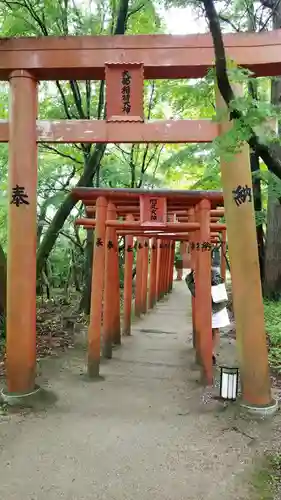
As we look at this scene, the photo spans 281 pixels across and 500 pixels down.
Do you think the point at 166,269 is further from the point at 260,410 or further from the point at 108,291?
the point at 260,410

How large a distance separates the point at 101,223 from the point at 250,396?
10.9 ft

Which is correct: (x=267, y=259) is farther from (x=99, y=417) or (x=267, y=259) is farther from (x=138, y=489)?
(x=138, y=489)

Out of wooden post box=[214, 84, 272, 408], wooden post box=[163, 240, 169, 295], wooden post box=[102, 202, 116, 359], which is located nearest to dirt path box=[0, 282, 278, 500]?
wooden post box=[214, 84, 272, 408]

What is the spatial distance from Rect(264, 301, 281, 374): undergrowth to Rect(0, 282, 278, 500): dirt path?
149 centimetres

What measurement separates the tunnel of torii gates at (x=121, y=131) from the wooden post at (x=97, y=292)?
1397 millimetres

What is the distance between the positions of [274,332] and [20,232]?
234 inches

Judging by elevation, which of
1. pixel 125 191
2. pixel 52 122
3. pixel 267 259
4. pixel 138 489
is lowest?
pixel 138 489

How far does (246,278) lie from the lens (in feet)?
17.2

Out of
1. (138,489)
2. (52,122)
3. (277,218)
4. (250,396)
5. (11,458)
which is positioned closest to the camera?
(138,489)

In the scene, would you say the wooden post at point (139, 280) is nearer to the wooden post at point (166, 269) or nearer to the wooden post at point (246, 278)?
the wooden post at point (166, 269)

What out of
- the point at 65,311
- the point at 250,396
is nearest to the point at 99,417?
the point at 250,396

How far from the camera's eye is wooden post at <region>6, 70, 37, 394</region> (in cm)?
552

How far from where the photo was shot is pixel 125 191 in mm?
7102

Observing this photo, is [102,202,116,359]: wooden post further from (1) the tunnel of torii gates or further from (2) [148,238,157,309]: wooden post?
(2) [148,238,157,309]: wooden post
